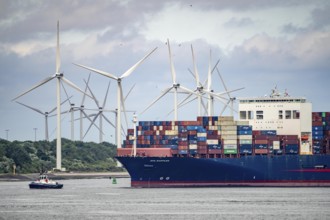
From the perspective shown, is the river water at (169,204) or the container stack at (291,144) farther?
the container stack at (291,144)

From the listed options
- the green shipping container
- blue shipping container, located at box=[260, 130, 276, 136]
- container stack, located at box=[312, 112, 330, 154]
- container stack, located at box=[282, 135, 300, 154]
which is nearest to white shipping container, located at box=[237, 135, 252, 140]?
the green shipping container

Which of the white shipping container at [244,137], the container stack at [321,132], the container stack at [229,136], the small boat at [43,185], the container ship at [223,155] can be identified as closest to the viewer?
the container ship at [223,155]

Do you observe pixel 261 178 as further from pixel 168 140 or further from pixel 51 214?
pixel 51 214

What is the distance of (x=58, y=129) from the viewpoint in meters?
159

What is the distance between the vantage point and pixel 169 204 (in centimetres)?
9488

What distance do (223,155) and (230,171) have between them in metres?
2.11

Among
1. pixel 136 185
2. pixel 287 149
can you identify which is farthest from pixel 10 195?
pixel 287 149

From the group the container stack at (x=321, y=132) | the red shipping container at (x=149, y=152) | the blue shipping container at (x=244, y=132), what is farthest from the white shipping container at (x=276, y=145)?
the red shipping container at (x=149, y=152)

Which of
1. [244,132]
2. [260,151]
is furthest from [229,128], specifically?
[260,151]

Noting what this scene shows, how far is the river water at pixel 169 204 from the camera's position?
3297 inches

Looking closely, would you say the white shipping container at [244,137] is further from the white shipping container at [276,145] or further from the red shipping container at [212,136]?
the white shipping container at [276,145]

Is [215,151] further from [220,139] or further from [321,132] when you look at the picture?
[321,132]

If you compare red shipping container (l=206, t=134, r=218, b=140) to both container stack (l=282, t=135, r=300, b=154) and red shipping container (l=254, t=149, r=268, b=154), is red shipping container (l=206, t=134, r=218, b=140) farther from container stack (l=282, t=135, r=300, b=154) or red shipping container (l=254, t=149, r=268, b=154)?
container stack (l=282, t=135, r=300, b=154)

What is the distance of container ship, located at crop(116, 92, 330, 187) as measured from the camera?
119000mm
